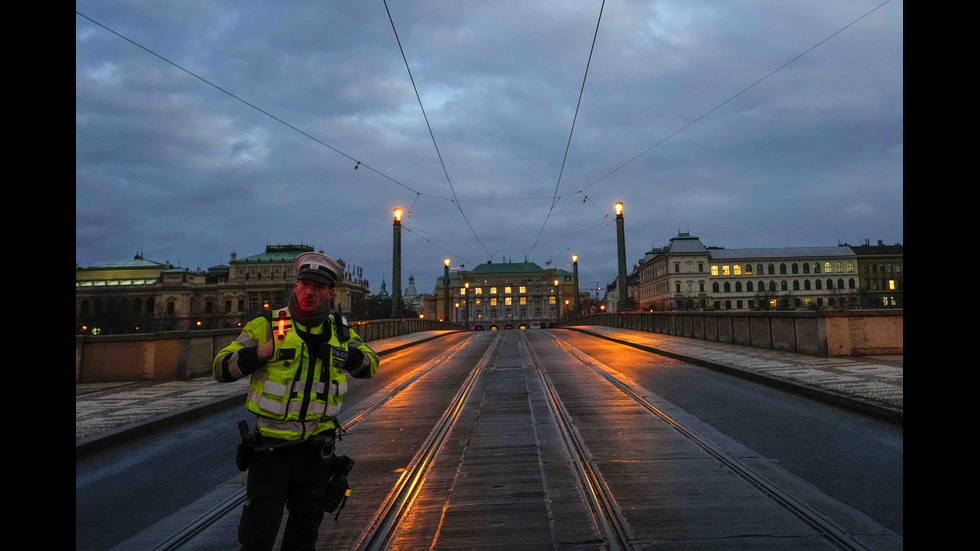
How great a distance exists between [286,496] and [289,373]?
2.07ft

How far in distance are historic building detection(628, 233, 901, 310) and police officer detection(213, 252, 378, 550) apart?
9644 centimetres

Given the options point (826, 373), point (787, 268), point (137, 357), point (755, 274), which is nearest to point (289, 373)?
point (826, 373)

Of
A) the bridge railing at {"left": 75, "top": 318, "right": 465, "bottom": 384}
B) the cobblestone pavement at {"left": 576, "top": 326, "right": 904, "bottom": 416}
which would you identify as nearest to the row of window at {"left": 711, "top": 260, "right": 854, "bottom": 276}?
the cobblestone pavement at {"left": 576, "top": 326, "right": 904, "bottom": 416}

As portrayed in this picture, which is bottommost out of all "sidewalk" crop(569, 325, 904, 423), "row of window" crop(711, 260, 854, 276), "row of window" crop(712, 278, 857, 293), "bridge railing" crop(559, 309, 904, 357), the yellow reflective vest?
"sidewalk" crop(569, 325, 904, 423)

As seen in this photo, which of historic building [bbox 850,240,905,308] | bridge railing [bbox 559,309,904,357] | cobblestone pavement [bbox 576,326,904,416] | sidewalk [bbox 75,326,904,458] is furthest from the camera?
historic building [bbox 850,240,905,308]

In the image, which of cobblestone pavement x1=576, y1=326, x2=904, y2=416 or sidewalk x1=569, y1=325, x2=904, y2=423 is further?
cobblestone pavement x1=576, y1=326, x2=904, y2=416

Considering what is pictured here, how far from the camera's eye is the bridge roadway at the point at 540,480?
3.82 meters

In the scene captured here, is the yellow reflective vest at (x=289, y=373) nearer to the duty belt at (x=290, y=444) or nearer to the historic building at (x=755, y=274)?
the duty belt at (x=290, y=444)

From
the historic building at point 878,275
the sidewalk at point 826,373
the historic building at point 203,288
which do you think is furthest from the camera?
the historic building at point 203,288

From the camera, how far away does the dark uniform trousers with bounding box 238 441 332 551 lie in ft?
8.79

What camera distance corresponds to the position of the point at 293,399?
2.88 metres

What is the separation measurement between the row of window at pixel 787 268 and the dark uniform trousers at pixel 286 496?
105 m

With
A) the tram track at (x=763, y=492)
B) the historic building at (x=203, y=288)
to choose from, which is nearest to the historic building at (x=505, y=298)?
the historic building at (x=203, y=288)

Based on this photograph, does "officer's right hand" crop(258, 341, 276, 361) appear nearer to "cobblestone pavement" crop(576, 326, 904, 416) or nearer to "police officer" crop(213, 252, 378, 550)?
"police officer" crop(213, 252, 378, 550)
